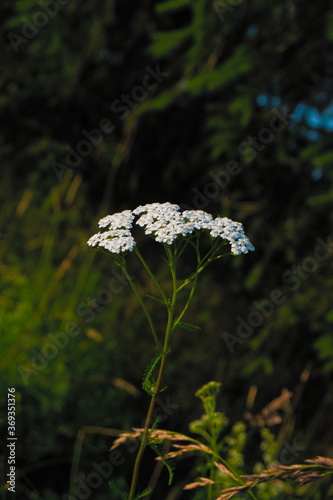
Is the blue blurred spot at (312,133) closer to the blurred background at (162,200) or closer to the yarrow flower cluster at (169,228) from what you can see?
the blurred background at (162,200)

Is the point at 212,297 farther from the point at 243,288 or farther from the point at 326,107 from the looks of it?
the point at 326,107

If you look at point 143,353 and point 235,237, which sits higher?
point 235,237

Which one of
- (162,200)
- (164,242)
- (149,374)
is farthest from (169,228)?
(162,200)

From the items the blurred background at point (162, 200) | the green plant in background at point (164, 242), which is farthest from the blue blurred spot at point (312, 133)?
the green plant in background at point (164, 242)

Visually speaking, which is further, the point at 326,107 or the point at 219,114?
the point at 219,114

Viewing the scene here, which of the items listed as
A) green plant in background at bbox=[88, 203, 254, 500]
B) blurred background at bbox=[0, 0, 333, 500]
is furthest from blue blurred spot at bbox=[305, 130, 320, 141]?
green plant in background at bbox=[88, 203, 254, 500]

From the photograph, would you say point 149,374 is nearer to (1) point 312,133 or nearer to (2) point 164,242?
(2) point 164,242

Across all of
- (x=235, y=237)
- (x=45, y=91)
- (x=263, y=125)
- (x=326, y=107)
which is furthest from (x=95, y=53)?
(x=235, y=237)

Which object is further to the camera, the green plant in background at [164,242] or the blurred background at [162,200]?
the blurred background at [162,200]
